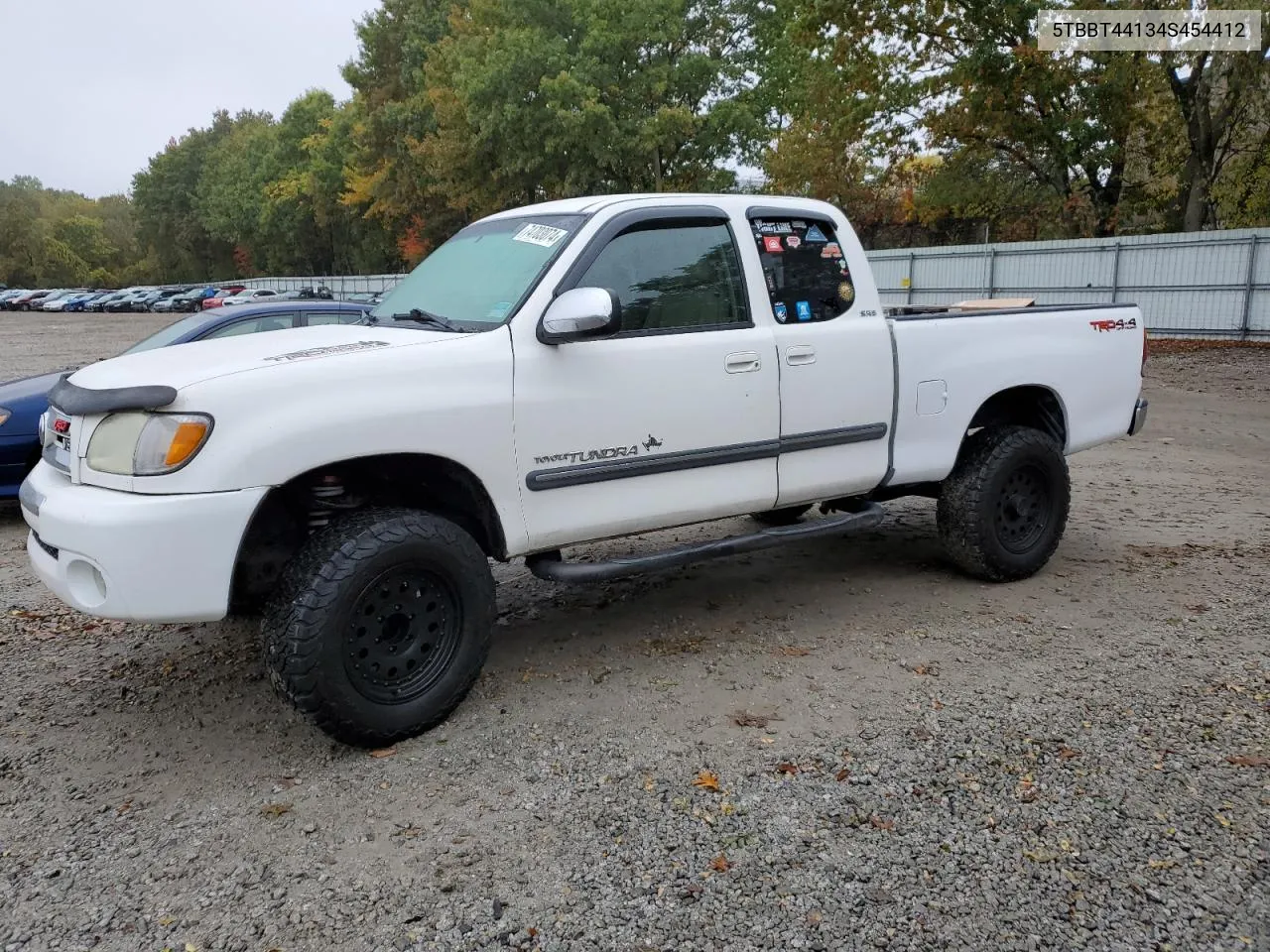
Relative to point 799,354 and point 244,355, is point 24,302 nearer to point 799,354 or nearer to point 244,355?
point 244,355

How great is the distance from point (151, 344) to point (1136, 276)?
1908cm

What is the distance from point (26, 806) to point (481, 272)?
2.56m

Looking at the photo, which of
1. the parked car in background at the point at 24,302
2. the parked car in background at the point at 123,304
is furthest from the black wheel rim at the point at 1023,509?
the parked car in background at the point at 24,302

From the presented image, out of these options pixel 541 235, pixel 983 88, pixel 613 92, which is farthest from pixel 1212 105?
pixel 541 235

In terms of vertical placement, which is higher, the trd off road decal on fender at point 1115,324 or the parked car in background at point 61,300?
the trd off road decal on fender at point 1115,324

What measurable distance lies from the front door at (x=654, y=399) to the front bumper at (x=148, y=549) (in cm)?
109

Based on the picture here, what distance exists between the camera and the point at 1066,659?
4.36 meters

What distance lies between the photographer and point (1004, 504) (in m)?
5.35

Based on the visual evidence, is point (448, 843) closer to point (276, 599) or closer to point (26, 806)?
point (276, 599)

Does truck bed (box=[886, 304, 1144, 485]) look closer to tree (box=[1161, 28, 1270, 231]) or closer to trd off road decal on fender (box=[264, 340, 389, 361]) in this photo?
trd off road decal on fender (box=[264, 340, 389, 361])

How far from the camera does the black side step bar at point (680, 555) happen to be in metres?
4.07

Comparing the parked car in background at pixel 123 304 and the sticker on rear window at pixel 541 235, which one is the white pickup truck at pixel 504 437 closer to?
the sticker on rear window at pixel 541 235

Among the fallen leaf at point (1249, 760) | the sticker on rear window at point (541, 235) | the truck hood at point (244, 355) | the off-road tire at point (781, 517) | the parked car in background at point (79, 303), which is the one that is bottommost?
the fallen leaf at point (1249, 760)

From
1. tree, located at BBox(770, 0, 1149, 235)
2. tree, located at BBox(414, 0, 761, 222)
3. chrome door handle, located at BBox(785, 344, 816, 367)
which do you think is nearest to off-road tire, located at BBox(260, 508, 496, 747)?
chrome door handle, located at BBox(785, 344, 816, 367)
